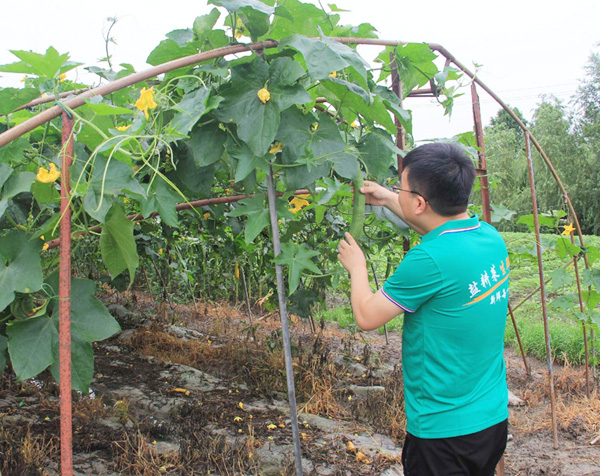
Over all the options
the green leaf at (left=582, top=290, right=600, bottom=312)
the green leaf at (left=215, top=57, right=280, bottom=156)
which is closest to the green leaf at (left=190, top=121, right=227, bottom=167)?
the green leaf at (left=215, top=57, right=280, bottom=156)

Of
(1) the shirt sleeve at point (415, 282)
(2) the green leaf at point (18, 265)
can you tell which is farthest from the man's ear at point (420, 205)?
(2) the green leaf at point (18, 265)

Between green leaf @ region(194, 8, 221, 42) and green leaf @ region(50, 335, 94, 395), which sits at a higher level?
green leaf @ region(194, 8, 221, 42)

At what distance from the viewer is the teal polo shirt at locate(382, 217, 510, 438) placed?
1282 mm

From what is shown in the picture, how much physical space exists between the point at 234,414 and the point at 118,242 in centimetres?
171

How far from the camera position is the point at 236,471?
2.15 m

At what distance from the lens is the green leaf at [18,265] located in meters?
1.08

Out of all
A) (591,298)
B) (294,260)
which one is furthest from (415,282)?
(591,298)

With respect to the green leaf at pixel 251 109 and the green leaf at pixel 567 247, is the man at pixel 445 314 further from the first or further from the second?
the green leaf at pixel 567 247

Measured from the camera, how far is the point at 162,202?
4.40ft

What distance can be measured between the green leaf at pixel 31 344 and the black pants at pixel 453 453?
0.96 meters

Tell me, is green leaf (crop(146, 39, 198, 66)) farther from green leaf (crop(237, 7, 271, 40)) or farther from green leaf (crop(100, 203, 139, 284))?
green leaf (crop(100, 203, 139, 284))

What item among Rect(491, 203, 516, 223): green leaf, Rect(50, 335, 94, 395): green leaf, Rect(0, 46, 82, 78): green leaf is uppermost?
Rect(0, 46, 82, 78): green leaf

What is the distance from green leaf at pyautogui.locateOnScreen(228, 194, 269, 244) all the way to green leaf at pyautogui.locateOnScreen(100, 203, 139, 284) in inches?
11.8

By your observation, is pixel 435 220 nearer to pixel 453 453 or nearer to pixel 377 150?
pixel 377 150
